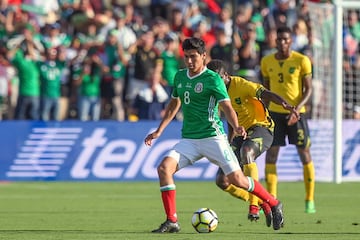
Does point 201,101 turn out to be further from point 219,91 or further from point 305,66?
point 305,66

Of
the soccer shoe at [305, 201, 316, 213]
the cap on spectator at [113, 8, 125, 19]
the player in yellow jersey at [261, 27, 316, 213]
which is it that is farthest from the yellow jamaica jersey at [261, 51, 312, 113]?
the cap on spectator at [113, 8, 125, 19]

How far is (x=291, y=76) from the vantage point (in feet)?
50.2

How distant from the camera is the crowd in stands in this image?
22.8 m

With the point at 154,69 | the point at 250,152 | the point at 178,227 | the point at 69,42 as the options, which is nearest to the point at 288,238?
the point at 178,227

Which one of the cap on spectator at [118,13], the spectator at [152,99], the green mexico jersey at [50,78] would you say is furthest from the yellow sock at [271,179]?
the cap on spectator at [118,13]

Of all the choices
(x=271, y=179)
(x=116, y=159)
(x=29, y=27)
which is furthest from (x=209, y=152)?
(x=29, y=27)

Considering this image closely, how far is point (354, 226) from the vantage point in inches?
499

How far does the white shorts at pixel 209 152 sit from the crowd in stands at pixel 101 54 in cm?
1089

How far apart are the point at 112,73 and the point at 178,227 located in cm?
1172

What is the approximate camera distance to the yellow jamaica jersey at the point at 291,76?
15.2 m

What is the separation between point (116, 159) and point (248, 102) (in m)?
8.76

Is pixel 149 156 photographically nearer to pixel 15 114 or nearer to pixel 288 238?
pixel 15 114

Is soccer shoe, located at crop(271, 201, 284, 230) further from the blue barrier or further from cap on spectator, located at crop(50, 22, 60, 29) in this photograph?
cap on spectator, located at crop(50, 22, 60, 29)

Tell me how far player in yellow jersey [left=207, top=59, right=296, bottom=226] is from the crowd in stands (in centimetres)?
898
